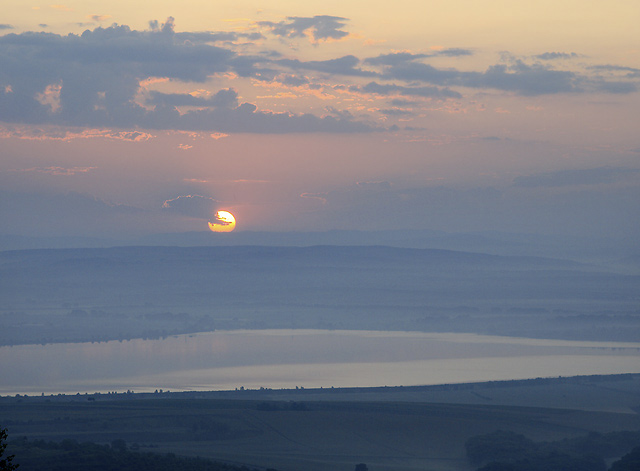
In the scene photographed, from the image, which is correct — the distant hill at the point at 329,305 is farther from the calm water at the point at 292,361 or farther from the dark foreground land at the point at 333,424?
→ the dark foreground land at the point at 333,424

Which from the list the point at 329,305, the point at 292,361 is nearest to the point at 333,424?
the point at 292,361

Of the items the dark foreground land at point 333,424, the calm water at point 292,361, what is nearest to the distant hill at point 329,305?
the calm water at point 292,361

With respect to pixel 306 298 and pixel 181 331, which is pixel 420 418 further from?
pixel 306 298

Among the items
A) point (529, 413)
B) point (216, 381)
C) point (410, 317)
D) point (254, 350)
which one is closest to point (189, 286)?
point (410, 317)

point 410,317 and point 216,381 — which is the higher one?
point 410,317

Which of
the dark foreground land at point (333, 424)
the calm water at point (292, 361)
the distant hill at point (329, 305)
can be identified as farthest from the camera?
the distant hill at point (329, 305)

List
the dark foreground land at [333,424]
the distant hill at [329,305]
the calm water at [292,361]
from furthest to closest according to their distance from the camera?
1. the distant hill at [329,305]
2. the calm water at [292,361]
3. the dark foreground land at [333,424]
